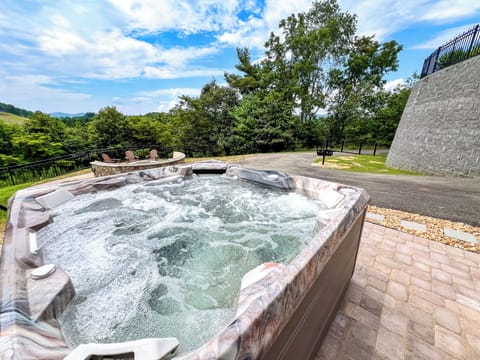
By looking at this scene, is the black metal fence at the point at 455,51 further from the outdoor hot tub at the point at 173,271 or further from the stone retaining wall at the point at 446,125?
the outdoor hot tub at the point at 173,271

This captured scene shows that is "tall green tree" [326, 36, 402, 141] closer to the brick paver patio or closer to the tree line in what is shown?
the tree line

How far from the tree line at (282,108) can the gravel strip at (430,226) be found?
9.70 m

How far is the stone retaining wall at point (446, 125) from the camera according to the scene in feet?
16.1

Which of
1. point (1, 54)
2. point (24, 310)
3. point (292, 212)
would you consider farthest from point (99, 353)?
point (1, 54)

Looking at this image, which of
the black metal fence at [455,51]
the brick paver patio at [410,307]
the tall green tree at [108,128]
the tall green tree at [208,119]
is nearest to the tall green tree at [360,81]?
the black metal fence at [455,51]

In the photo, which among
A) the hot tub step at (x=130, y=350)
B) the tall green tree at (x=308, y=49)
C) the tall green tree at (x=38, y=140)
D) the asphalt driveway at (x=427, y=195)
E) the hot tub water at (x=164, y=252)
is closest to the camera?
the hot tub step at (x=130, y=350)

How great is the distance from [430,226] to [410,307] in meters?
1.76

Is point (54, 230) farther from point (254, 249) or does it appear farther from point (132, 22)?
point (132, 22)

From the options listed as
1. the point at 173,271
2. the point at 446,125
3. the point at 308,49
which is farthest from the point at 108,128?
the point at 446,125

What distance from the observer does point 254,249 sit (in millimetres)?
1898

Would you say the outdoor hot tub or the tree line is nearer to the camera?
the outdoor hot tub

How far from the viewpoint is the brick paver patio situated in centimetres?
123

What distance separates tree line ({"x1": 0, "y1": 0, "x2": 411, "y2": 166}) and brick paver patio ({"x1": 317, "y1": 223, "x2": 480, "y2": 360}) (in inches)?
416

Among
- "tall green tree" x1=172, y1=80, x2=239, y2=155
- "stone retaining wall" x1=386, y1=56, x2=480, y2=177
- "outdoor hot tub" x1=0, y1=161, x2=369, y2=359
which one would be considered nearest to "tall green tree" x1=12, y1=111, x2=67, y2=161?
"tall green tree" x1=172, y1=80, x2=239, y2=155
